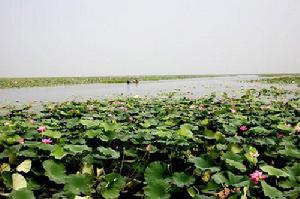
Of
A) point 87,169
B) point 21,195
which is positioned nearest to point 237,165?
point 87,169

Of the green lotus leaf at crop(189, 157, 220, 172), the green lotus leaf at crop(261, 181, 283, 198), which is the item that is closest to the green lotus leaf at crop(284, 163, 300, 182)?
the green lotus leaf at crop(261, 181, 283, 198)

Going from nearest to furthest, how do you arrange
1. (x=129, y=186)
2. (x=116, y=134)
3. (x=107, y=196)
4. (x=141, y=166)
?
(x=107, y=196) < (x=129, y=186) < (x=141, y=166) < (x=116, y=134)

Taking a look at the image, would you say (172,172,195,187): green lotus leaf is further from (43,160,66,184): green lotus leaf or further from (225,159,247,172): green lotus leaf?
(43,160,66,184): green lotus leaf

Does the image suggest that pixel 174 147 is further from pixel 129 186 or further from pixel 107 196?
pixel 107 196

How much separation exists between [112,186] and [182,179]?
0.58 m

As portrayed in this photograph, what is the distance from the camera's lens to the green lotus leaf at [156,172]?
2.65 meters

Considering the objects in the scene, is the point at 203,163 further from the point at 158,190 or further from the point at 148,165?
the point at 158,190

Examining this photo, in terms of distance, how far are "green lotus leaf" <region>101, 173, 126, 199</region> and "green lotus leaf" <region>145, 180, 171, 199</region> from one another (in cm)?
24

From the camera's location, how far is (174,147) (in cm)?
338

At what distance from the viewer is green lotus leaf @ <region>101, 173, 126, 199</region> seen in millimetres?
2416

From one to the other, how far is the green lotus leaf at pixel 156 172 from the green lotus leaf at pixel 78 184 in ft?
1.59

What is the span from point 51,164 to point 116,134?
979 millimetres

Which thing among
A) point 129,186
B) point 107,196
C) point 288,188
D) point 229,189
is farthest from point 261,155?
point 107,196

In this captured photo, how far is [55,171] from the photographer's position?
2.69 meters
